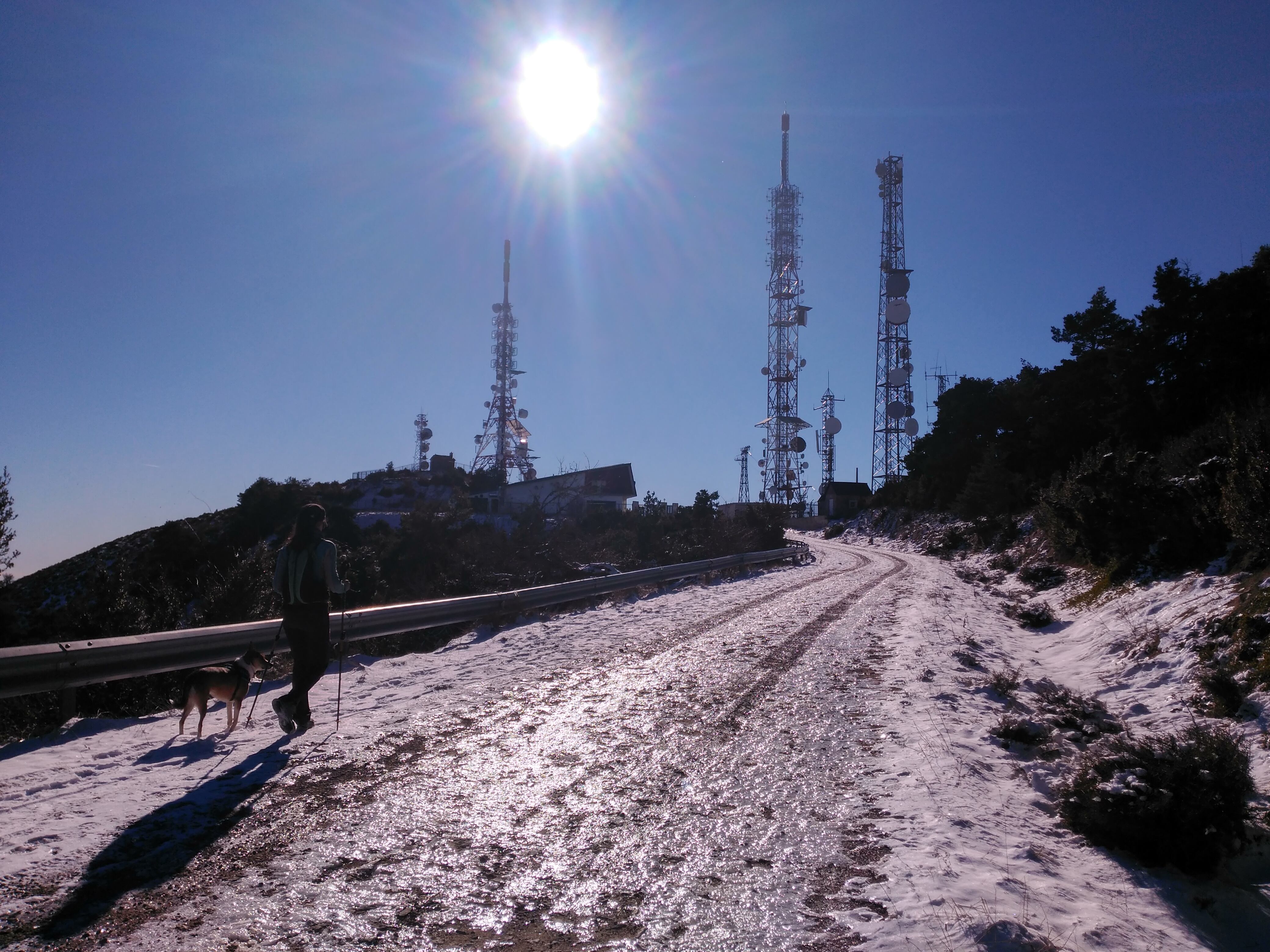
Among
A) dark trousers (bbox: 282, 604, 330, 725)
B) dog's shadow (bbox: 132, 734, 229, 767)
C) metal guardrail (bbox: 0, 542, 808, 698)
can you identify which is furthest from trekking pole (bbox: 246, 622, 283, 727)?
dog's shadow (bbox: 132, 734, 229, 767)

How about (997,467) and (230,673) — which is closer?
(230,673)

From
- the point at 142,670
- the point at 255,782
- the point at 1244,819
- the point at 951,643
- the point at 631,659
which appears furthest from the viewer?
the point at 951,643

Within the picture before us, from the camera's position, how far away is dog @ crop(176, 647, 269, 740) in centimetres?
558

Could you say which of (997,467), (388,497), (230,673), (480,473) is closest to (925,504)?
(997,467)

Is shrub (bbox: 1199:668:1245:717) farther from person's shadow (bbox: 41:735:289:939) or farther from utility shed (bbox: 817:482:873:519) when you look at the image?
utility shed (bbox: 817:482:873:519)

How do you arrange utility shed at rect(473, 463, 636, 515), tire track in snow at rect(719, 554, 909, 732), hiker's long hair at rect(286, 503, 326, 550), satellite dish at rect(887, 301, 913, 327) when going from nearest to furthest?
hiker's long hair at rect(286, 503, 326, 550)
tire track in snow at rect(719, 554, 909, 732)
utility shed at rect(473, 463, 636, 515)
satellite dish at rect(887, 301, 913, 327)

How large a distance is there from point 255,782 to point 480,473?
151ft

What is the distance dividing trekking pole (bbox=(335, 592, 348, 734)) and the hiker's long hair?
1.59 feet

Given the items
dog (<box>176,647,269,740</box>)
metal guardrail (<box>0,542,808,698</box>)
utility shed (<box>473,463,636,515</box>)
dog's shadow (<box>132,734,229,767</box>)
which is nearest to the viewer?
dog's shadow (<box>132,734,229,767</box>)

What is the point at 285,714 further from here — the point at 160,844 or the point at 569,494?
the point at 569,494

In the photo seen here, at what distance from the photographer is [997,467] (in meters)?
34.5

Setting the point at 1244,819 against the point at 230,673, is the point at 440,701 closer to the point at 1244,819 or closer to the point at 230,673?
the point at 230,673

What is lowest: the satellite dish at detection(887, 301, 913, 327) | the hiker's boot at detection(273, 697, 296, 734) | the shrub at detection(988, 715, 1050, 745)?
the shrub at detection(988, 715, 1050, 745)

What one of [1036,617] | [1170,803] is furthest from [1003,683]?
[1036,617]
